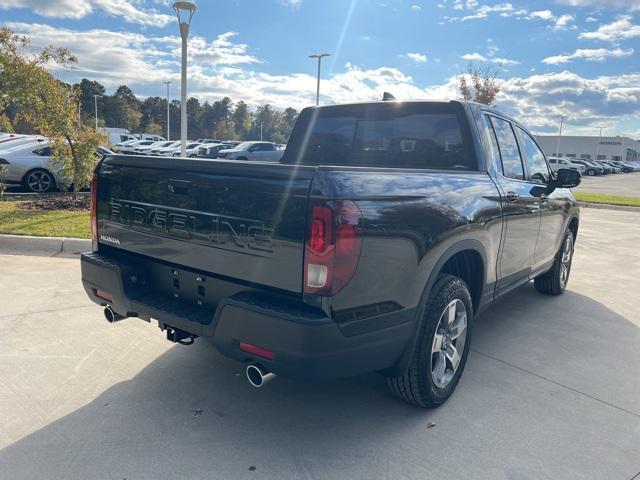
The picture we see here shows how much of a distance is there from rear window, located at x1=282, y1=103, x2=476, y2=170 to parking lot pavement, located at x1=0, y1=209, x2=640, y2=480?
164cm

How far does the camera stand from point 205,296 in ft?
9.33

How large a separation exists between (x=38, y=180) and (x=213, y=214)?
11744mm

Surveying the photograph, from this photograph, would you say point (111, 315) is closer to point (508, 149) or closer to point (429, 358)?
point (429, 358)

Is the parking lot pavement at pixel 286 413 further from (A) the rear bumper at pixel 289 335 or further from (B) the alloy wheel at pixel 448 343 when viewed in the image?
(A) the rear bumper at pixel 289 335

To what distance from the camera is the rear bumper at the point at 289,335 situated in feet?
7.55

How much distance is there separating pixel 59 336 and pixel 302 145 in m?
2.60

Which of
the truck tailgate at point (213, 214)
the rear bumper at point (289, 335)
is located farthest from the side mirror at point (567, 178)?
the truck tailgate at point (213, 214)

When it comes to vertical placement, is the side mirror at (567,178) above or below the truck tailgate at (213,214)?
above

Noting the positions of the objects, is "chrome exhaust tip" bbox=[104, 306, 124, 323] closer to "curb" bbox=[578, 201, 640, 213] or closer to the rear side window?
the rear side window

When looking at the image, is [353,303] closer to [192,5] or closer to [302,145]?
[302,145]

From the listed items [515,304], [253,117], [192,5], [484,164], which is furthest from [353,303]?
[253,117]

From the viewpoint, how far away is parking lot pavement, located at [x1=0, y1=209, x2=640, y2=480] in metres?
2.57

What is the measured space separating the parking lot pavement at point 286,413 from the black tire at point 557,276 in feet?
3.71

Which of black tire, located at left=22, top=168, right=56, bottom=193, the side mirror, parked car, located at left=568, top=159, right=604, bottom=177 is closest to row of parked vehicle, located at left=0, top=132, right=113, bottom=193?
black tire, located at left=22, top=168, right=56, bottom=193
